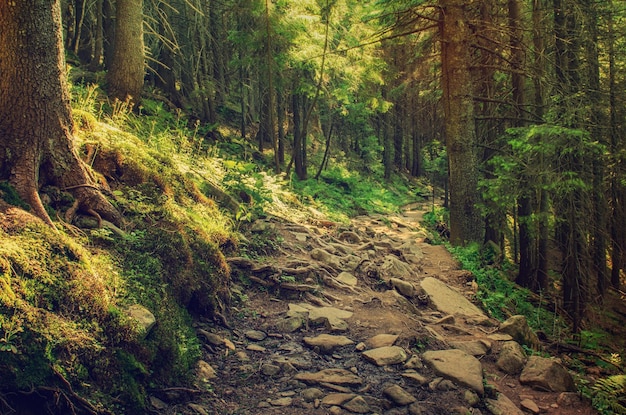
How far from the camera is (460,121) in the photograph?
10602 millimetres

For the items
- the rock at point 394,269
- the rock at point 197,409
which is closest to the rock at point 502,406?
the rock at point 197,409

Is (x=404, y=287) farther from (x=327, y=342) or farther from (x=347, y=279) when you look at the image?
(x=327, y=342)

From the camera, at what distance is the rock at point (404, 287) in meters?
7.81

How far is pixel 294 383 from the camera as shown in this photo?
4.50 meters

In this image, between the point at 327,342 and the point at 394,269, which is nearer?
the point at 327,342

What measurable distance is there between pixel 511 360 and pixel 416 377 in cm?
168

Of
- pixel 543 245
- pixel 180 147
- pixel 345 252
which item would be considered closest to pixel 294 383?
pixel 345 252

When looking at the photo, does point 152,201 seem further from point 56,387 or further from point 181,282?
point 56,387

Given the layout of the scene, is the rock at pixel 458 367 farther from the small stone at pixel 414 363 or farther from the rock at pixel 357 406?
the rock at pixel 357 406

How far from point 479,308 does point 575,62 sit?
656 cm

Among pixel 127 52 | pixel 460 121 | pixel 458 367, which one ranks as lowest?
pixel 458 367

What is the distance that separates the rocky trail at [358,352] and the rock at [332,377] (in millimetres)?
11

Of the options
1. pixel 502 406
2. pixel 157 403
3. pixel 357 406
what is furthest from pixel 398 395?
pixel 157 403

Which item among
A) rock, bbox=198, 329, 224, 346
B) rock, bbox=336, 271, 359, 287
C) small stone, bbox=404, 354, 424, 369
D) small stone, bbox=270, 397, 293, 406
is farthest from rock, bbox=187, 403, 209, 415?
rock, bbox=336, 271, 359, 287
